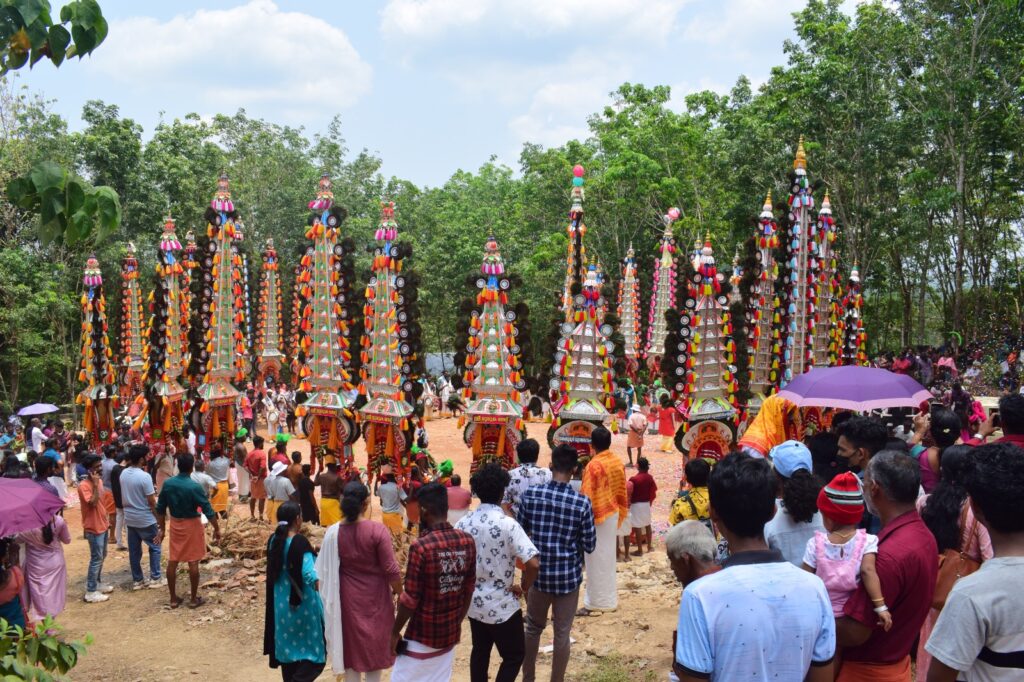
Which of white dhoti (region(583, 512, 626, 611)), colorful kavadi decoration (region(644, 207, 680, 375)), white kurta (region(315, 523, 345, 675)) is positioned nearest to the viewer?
white kurta (region(315, 523, 345, 675))

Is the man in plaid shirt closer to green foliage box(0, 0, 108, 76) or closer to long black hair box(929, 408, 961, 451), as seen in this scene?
green foliage box(0, 0, 108, 76)

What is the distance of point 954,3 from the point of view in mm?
22328

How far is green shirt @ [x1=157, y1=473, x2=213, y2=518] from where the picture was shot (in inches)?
323

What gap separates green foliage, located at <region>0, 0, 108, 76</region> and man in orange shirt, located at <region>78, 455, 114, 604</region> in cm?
683

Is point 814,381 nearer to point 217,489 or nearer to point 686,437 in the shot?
point 686,437

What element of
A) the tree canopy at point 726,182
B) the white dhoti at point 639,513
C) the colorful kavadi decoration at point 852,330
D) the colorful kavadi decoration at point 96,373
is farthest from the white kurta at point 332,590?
the tree canopy at point 726,182

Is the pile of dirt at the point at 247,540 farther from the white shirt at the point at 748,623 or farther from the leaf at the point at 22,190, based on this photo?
the white shirt at the point at 748,623

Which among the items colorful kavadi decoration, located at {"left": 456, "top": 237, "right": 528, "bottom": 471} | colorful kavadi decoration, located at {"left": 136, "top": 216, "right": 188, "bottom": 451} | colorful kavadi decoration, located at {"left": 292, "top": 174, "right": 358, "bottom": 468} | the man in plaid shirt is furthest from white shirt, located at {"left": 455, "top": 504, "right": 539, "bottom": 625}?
colorful kavadi decoration, located at {"left": 136, "top": 216, "right": 188, "bottom": 451}

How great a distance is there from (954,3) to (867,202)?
562 cm

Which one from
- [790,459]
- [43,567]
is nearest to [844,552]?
[790,459]

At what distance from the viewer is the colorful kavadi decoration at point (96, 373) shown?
659 inches

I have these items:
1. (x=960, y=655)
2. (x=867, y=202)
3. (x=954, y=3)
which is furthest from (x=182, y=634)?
(x=954, y=3)

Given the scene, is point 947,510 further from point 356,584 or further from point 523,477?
point 356,584

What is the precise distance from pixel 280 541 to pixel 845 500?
341 centimetres
